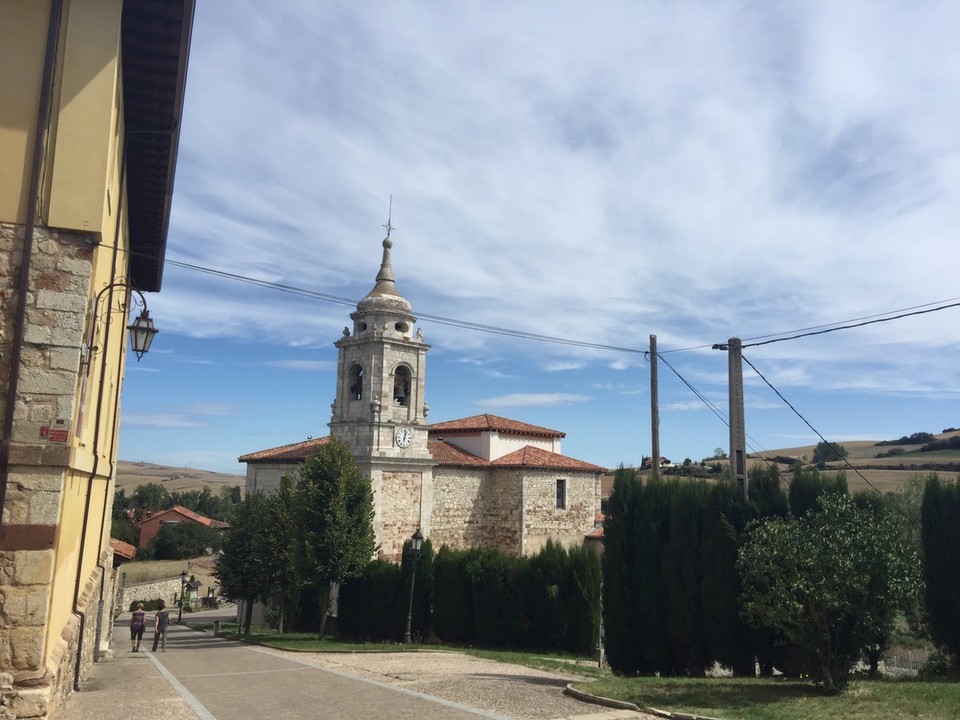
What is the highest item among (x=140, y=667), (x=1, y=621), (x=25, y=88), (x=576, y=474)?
(x=25, y=88)

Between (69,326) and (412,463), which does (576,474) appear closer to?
(412,463)

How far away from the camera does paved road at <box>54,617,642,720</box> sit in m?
10.5

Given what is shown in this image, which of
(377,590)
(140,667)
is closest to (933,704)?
(140,667)

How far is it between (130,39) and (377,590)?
71.0 ft

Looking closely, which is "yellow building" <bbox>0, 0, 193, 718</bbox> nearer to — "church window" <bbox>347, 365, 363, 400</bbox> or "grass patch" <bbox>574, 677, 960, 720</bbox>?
"grass patch" <bbox>574, 677, 960, 720</bbox>

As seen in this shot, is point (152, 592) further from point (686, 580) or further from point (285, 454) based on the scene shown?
point (686, 580)

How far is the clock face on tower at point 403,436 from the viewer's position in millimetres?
31453

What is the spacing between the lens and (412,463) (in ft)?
104

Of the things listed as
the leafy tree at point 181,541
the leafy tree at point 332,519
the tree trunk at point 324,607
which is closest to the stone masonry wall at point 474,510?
the leafy tree at point 332,519

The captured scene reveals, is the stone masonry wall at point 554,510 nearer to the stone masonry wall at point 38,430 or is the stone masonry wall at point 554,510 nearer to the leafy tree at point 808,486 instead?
the leafy tree at point 808,486

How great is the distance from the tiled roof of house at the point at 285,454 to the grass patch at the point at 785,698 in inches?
988

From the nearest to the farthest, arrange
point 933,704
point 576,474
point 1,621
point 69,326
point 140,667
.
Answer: point 1,621, point 69,326, point 933,704, point 140,667, point 576,474

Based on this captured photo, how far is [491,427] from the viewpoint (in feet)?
118

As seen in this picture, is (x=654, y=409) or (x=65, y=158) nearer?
(x=65, y=158)
